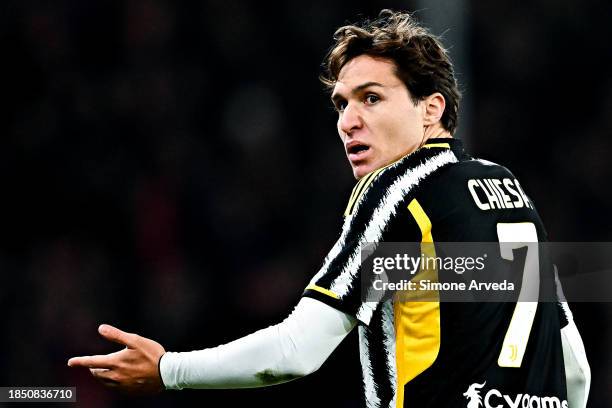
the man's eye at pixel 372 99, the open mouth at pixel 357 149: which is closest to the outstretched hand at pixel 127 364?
the open mouth at pixel 357 149

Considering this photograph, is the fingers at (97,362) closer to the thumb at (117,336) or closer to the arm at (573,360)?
the thumb at (117,336)

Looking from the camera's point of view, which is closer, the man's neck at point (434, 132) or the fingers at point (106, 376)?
the fingers at point (106, 376)

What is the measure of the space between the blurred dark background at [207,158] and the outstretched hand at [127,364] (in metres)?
3.17

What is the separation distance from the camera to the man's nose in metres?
3.26

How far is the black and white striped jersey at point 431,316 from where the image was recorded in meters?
2.84

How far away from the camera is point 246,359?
9.43ft

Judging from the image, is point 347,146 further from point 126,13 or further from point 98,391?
point 126,13

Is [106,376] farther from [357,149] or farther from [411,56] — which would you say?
[411,56]

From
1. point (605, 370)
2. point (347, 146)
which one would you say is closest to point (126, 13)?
point (605, 370)

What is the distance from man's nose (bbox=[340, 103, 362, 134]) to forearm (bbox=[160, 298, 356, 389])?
0.65 m

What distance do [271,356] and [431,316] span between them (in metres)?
0.45

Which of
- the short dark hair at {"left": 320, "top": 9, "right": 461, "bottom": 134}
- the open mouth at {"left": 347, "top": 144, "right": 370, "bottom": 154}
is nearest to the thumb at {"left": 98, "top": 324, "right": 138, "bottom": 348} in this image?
the open mouth at {"left": 347, "top": 144, "right": 370, "bottom": 154}

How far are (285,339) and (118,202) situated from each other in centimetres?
458

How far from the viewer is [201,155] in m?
7.48
